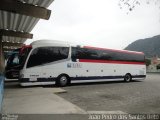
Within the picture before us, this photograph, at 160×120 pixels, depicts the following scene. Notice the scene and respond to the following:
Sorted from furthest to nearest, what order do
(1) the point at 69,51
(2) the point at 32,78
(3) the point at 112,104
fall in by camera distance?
1. (1) the point at 69,51
2. (2) the point at 32,78
3. (3) the point at 112,104

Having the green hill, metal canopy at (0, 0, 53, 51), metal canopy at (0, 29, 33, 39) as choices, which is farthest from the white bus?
the green hill

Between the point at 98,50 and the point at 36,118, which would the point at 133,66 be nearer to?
the point at 98,50

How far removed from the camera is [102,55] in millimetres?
17750

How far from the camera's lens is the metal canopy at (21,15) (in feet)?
51.5

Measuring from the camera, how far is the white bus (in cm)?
1409

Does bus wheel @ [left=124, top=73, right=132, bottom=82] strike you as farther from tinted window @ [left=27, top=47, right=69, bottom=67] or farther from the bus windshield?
the bus windshield

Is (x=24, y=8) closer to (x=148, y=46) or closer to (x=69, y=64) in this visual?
(x=69, y=64)

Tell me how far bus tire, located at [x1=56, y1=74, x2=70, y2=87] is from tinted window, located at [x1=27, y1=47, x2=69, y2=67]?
108 centimetres

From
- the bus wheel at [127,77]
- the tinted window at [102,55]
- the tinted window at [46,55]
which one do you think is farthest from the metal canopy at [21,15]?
the bus wheel at [127,77]

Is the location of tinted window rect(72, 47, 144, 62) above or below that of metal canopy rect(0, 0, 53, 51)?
below

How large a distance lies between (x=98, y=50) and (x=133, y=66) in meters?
4.08

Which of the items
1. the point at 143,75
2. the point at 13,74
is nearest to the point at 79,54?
the point at 13,74

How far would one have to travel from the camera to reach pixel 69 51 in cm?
1563

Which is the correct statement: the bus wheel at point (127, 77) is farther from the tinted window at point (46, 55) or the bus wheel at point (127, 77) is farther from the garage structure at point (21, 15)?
the garage structure at point (21, 15)
